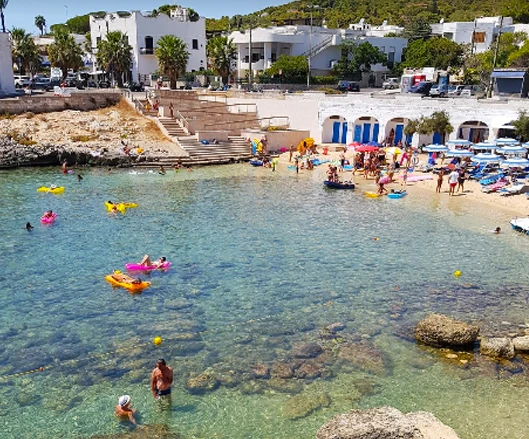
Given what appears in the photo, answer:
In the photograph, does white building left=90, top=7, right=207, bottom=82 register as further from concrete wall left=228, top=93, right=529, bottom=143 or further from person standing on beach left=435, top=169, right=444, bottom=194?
person standing on beach left=435, top=169, right=444, bottom=194

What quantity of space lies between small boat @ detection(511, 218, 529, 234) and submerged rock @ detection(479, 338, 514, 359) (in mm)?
11206

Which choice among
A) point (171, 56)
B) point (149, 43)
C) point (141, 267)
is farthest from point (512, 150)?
point (149, 43)

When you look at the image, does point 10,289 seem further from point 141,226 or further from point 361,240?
point 361,240

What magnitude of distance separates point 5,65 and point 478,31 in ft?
232

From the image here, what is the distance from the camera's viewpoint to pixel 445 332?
509 inches

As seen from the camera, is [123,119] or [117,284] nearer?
[117,284]

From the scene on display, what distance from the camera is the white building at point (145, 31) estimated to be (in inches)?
2584

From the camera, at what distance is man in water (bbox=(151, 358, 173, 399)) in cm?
1094

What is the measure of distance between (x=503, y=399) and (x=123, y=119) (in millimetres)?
37850

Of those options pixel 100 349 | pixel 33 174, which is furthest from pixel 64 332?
pixel 33 174

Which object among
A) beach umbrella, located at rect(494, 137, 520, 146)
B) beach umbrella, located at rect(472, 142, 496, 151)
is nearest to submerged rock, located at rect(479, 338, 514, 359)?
beach umbrella, located at rect(472, 142, 496, 151)

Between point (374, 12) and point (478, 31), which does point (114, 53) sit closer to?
point (478, 31)

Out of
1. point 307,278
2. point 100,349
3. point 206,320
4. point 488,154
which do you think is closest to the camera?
point 100,349

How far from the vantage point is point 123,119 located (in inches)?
1666
